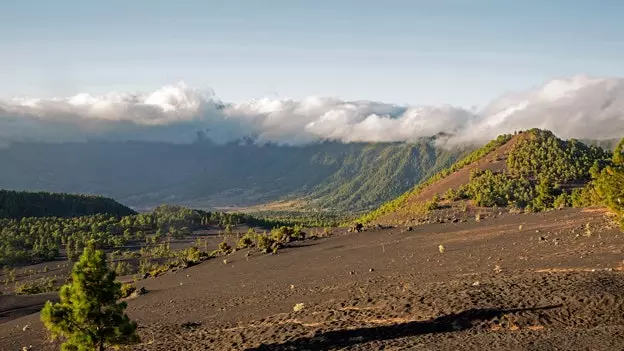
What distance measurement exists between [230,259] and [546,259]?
5265cm

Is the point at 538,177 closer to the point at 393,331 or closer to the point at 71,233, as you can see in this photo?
the point at 393,331

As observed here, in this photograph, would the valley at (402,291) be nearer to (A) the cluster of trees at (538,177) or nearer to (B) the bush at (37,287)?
(B) the bush at (37,287)

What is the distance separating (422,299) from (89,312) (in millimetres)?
19291

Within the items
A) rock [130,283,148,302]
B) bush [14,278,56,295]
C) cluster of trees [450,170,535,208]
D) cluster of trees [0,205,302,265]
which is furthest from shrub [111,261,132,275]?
cluster of trees [450,170,535,208]

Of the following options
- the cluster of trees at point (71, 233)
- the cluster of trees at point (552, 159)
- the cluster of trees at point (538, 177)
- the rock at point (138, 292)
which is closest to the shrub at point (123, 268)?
the cluster of trees at point (71, 233)

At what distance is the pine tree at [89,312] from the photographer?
29.4m

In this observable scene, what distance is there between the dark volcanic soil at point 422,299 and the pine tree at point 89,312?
5777 mm

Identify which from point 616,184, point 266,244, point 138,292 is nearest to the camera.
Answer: point 616,184

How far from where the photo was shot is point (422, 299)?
3381cm

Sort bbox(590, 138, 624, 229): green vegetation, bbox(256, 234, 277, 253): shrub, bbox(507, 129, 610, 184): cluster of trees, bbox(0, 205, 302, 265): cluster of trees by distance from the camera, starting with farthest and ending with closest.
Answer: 1. bbox(0, 205, 302, 265): cluster of trees
2. bbox(507, 129, 610, 184): cluster of trees
3. bbox(256, 234, 277, 253): shrub
4. bbox(590, 138, 624, 229): green vegetation

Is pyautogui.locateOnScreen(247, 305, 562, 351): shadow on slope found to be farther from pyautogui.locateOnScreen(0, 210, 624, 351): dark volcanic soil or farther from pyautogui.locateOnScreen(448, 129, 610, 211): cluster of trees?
pyautogui.locateOnScreen(448, 129, 610, 211): cluster of trees

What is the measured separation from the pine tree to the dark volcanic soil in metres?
5.78

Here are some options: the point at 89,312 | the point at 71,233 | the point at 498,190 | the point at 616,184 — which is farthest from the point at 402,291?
the point at 71,233

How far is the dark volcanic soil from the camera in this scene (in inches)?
1071
